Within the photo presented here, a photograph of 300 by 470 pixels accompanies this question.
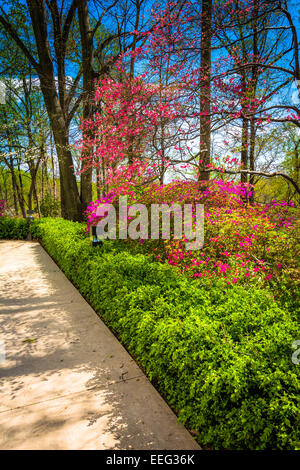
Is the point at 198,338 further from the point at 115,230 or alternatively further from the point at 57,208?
the point at 57,208

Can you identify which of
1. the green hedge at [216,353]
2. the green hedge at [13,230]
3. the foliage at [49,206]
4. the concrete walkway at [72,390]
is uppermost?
the foliage at [49,206]

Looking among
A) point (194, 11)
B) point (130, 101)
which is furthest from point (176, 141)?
point (194, 11)

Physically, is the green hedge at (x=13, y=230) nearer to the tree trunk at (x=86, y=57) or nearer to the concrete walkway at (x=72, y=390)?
the tree trunk at (x=86, y=57)

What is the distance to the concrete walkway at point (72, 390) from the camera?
77.4 inches

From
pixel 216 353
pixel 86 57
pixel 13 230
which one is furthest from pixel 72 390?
pixel 13 230

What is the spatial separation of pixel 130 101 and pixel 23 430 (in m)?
6.20

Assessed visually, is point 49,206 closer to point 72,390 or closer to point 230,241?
point 230,241

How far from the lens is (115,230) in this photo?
652cm

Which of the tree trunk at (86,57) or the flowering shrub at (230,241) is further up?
the tree trunk at (86,57)

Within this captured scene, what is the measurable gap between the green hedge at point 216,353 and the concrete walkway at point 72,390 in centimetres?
20

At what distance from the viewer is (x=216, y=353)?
1.89 m

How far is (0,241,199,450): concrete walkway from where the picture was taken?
6.45ft

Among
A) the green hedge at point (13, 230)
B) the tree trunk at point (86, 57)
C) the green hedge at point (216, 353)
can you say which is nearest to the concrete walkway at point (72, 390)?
the green hedge at point (216, 353)

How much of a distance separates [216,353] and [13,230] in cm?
1194
